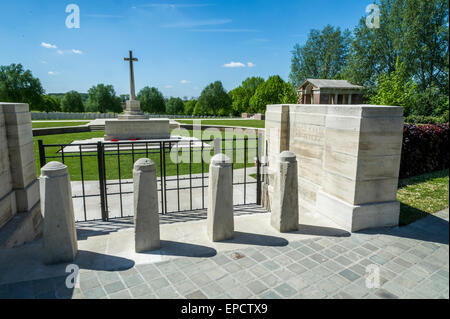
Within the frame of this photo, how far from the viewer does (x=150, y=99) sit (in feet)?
286

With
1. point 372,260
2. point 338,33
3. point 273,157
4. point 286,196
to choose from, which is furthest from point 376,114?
point 338,33

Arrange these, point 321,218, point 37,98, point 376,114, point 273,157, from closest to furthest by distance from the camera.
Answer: point 376,114
point 321,218
point 273,157
point 37,98

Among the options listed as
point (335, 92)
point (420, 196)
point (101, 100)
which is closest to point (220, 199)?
point (420, 196)

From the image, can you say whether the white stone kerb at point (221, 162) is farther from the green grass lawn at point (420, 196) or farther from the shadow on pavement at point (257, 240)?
the green grass lawn at point (420, 196)

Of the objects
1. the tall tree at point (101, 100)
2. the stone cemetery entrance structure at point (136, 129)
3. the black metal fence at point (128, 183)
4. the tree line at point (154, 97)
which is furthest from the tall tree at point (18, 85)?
the black metal fence at point (128, 183)

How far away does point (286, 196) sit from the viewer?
4.54 metres

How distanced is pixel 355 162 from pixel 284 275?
2174 millimetres

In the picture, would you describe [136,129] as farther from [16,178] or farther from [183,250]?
[183,250]

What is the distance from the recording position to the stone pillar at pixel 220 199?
412cm

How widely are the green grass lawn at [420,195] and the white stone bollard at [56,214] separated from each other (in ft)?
17.8

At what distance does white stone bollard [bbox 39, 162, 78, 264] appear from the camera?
3467 mm

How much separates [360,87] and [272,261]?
36166 millimetres

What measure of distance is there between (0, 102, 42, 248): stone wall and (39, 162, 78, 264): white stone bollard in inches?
39.8
